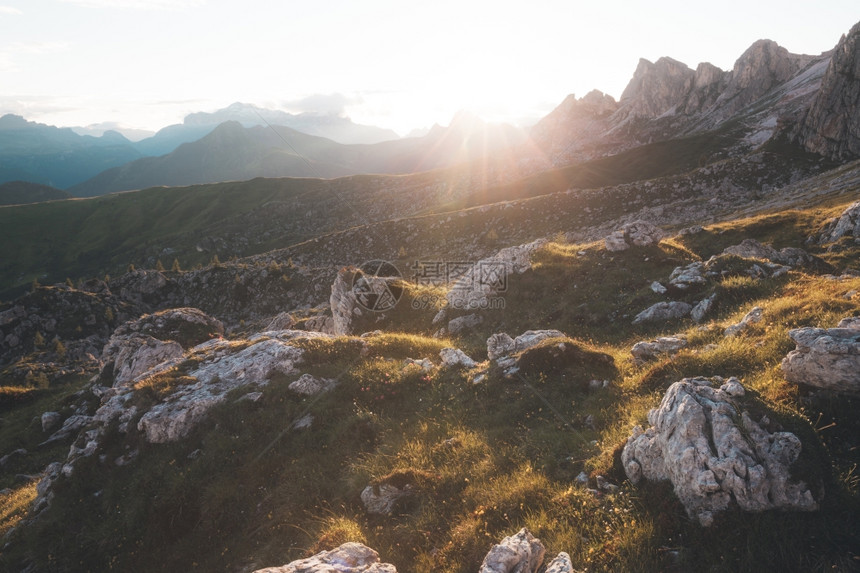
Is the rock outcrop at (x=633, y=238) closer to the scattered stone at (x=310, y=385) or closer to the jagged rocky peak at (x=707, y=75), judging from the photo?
the scattered stone at (x=310, y=385)

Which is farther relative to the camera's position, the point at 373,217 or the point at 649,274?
the point at 373,217

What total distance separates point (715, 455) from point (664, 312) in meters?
13.9

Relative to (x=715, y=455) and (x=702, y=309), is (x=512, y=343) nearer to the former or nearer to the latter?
(x=702, y=309)

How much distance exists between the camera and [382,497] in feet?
35.8

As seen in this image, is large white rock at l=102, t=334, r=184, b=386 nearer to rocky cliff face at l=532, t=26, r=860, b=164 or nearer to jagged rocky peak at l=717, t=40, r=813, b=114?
rocky cliff face at l=532, t=26, r=860, b=164

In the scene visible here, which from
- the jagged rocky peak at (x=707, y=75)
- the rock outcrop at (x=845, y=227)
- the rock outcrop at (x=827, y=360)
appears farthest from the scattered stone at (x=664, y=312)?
the jagged rocky peak at (x=707, y=75)

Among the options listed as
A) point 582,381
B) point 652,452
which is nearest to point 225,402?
point 582,381

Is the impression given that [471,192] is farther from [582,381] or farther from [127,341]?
[582,381]

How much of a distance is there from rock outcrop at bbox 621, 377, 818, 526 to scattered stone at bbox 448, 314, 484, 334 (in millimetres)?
16840

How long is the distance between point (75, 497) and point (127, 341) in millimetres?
22017

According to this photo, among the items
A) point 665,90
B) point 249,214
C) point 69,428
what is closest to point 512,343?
point 69,428

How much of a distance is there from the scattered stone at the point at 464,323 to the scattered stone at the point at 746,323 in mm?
14202

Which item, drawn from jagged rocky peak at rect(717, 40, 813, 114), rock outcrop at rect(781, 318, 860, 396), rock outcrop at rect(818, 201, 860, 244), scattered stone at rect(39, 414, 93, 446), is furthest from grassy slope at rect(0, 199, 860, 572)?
jagged rocky peak at rect(717, 40, 813, 114)

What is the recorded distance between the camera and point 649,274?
25.5 metres
